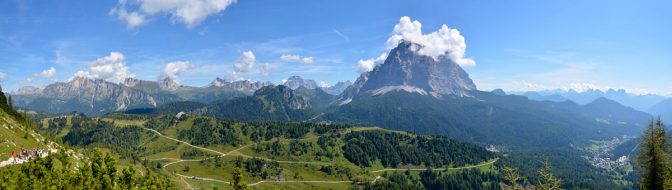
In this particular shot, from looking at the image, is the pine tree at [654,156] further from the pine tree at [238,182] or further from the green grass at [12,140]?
the green grass at [12,140]

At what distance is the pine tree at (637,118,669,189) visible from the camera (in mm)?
85688

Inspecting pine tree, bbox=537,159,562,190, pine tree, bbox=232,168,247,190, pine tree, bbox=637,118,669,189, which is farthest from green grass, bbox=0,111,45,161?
pine tree, bbox=637,118,669,189

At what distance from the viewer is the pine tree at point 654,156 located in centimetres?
8569

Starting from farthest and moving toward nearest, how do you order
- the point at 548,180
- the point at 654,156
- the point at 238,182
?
the point at 654,156 → the point at 238,182 → the point at 548,180

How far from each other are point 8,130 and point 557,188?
12110cm

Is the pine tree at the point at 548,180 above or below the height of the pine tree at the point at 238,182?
above

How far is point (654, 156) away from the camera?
86750 mm

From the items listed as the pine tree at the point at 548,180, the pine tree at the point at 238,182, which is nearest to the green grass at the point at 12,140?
the pine tree at the point at 238,182

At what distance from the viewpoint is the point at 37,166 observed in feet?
231

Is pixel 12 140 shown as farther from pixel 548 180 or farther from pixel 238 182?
pixel 548 180

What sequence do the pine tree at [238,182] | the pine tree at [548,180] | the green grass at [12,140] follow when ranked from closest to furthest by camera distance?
1. the pine tree at [548,180]
2. the pine tree at [238,182]
3. the green grass at [12,140]

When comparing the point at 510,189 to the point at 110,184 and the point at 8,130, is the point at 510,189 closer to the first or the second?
the point at 110,184

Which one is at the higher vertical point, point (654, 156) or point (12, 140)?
point (654, 156)

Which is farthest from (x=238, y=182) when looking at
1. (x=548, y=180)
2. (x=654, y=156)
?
(x=654, y=156)
